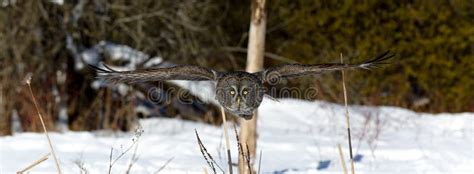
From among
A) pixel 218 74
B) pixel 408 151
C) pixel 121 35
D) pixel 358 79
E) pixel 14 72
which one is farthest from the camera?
pixel 358 79

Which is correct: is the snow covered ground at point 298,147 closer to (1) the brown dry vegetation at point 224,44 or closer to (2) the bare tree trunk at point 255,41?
(2) the bare tree trunk at point 255,41

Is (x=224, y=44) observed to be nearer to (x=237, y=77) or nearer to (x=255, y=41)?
(x=255, y=41)

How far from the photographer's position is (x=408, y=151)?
5977 mm

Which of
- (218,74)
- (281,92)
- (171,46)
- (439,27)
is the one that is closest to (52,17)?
(171,46)

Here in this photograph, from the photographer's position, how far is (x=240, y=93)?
7.79 ft

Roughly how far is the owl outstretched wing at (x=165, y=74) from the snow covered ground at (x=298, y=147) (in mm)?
1188

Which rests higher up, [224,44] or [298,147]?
[224,44]

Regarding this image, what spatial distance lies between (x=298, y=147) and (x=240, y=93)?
4250 mm

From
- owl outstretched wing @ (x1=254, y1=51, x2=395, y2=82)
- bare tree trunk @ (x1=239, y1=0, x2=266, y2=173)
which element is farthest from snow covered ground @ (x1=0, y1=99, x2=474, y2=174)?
owl outstretched wing @ (x1=254, y1=51, x2=395, y2=82)

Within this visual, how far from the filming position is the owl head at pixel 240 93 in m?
2.37

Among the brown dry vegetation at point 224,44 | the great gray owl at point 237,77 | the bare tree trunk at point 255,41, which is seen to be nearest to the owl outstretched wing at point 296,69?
the great gray owl at point 237,77

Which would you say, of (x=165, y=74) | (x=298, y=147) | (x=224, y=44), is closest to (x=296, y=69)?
Result: (x=165, y=74)

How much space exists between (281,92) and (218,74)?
8.36 metres

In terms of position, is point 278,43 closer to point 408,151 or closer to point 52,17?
point 52,17
